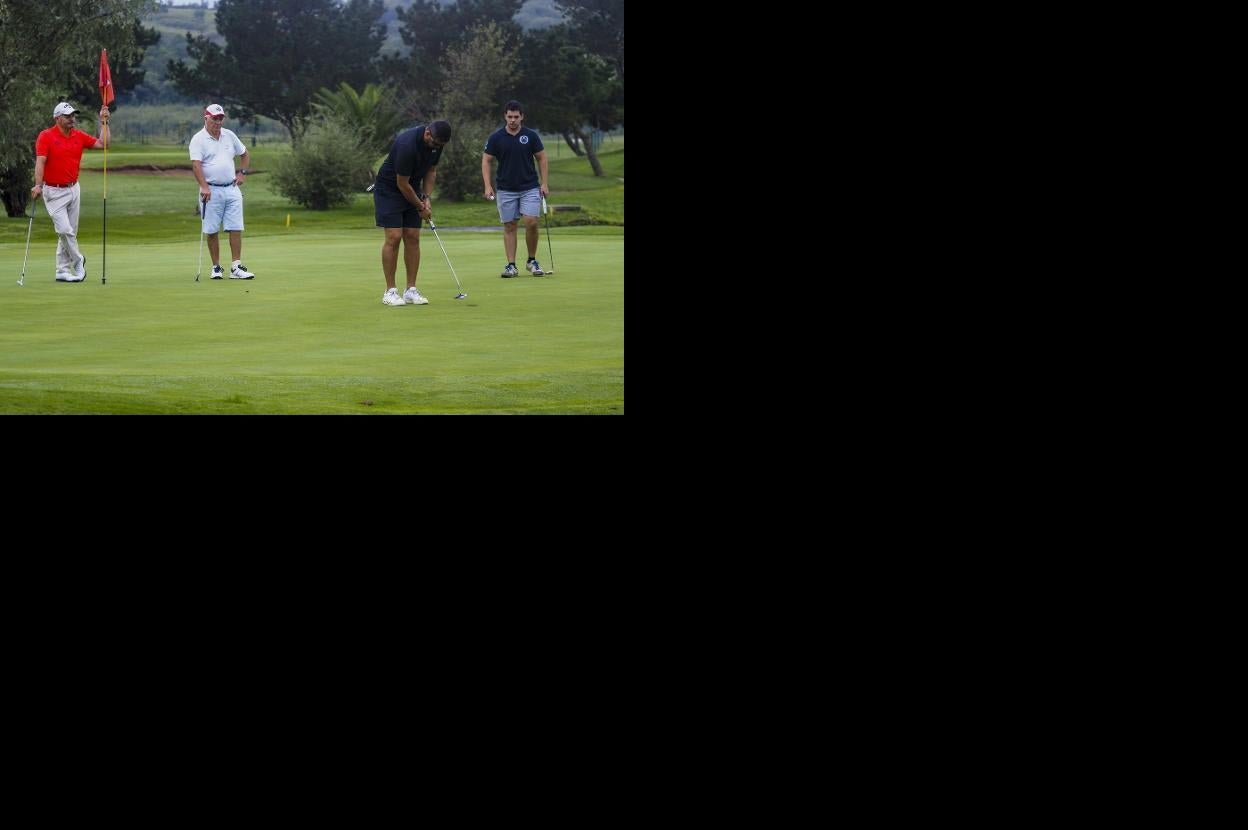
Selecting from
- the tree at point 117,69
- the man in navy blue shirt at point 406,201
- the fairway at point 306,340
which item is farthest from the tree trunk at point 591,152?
the man in navy blue shirt at point 406,201

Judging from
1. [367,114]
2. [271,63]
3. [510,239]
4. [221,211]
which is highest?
[271,63]

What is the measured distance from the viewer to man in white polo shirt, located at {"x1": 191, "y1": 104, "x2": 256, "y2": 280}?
27.1ft

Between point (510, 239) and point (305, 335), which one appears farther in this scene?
point (510, 239)

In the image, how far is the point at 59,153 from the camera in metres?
8.48

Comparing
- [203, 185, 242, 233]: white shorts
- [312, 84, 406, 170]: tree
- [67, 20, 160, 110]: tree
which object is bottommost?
[203, 185, 242, 233]: white shorts

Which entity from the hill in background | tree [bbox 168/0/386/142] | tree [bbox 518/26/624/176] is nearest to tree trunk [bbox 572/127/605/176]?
tree [bbox 518/26/624/176]

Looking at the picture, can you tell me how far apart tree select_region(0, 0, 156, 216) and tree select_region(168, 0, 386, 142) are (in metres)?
2.30

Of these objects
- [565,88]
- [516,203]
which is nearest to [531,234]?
[516,203]

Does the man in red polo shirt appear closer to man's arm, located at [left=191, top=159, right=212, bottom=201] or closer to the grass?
the grass

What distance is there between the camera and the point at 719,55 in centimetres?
388

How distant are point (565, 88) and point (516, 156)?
8.61 metres

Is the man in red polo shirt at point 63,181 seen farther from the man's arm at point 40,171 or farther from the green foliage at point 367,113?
the green foliage at point 367,113

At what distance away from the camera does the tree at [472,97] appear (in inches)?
554

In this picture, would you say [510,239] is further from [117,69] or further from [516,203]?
[117,69]
